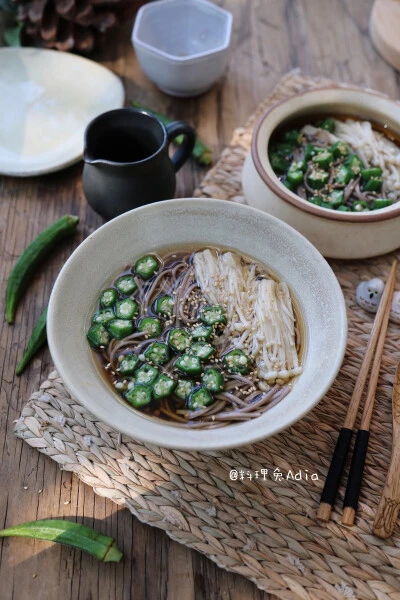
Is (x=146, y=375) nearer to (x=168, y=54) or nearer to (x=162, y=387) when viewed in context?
(x=162, y=387)

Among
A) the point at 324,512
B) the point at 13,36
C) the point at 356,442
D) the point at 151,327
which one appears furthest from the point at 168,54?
the point at 324,512

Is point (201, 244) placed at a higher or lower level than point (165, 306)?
higher

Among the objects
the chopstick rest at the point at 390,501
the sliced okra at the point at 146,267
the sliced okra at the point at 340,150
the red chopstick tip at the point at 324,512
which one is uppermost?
the sliced okra at the point at 340,150

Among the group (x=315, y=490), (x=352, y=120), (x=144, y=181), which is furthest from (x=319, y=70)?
(x=315, y=490)

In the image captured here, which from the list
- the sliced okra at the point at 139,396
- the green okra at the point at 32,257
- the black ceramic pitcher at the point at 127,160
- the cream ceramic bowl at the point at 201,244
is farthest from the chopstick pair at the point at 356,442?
the green okra at the point at 32,257

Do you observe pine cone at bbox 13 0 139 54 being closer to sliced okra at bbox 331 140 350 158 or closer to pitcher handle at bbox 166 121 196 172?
pitcher handle at bbox 166 121 196 172

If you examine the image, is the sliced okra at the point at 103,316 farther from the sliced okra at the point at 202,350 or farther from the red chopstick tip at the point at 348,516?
the red chopstick tip at the point at 348,516
